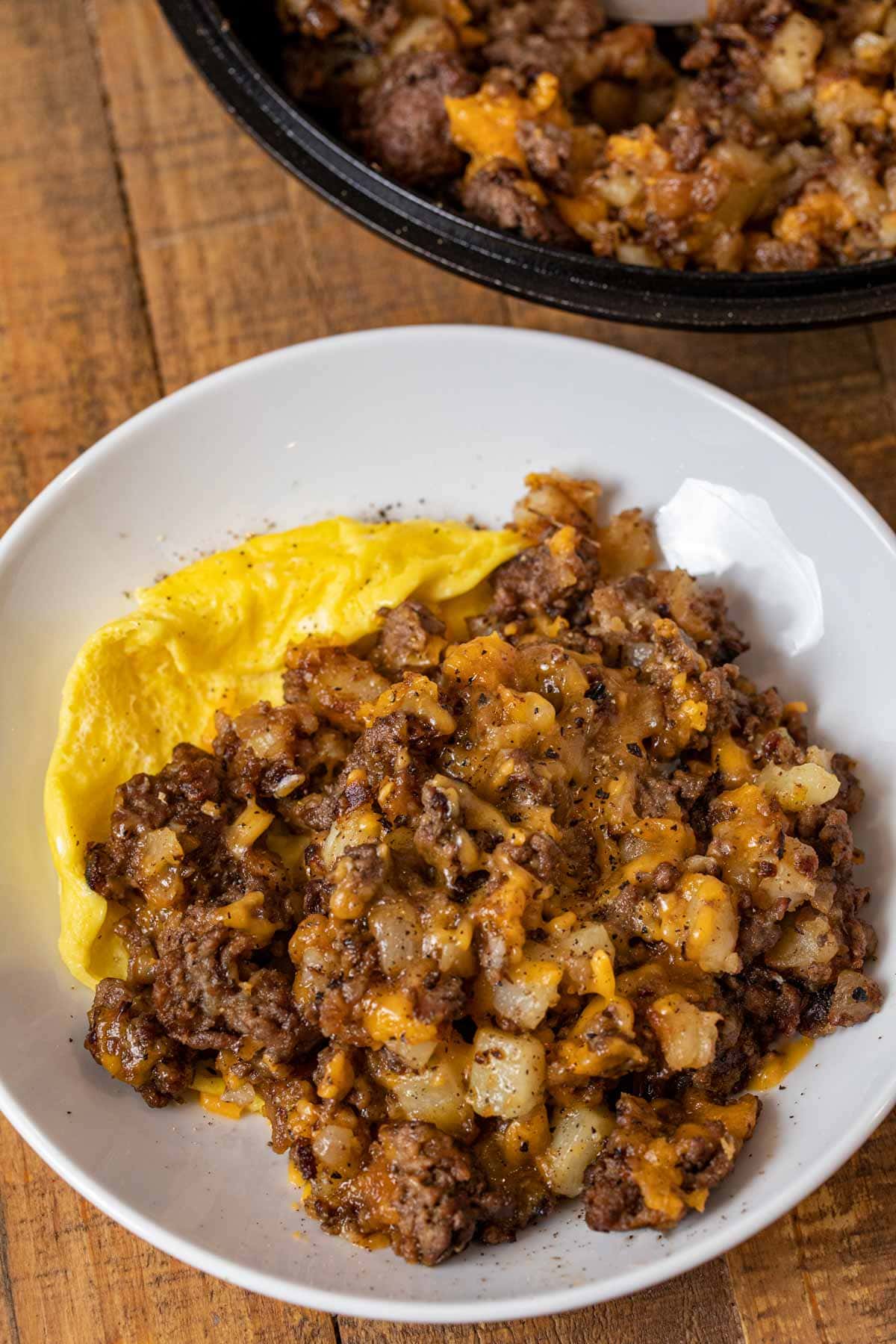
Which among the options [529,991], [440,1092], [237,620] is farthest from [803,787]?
[237,620]

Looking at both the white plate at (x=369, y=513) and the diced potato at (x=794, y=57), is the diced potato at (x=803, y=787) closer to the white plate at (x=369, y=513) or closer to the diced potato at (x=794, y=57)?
the white plate at (x=369, y=513)

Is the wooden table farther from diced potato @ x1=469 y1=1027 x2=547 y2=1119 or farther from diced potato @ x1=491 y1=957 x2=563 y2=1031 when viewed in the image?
diced potato @ x1=469 y1=1027 x2=547 y2=1119

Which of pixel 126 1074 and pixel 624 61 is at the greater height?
pixel 624 61

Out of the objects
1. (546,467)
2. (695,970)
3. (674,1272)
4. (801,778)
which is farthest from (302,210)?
(674,1272)

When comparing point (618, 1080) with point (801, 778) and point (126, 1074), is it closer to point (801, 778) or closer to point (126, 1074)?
point (801, 778)

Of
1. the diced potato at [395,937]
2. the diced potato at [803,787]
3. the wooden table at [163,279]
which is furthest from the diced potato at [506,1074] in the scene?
the wooden table at [163,279]

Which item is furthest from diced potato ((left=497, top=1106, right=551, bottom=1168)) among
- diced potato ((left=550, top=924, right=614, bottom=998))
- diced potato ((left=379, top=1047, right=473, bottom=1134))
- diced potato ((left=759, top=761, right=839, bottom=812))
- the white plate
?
diced potato ((left=759, top=761, right=839, bottom=812))

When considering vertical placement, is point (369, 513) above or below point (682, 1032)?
above

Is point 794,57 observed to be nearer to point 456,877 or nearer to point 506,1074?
point 456,877
